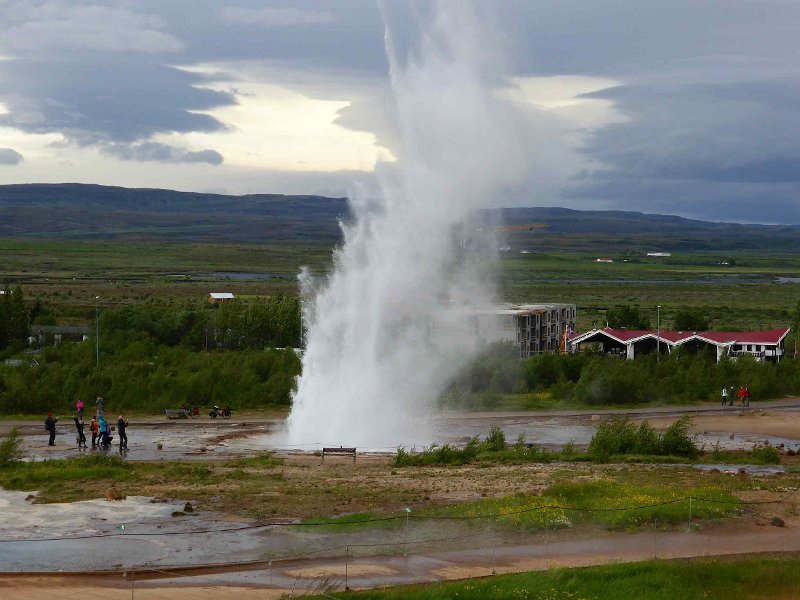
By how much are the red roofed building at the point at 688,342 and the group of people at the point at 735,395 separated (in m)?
11.6

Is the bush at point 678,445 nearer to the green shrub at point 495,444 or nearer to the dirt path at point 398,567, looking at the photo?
the green shrub at point 495,444

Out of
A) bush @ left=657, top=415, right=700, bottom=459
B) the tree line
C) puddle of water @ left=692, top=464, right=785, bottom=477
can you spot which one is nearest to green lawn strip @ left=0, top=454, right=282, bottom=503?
bush @ left=657, top=415, right=700, bottom=459

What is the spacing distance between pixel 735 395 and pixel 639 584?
36504 millimetres

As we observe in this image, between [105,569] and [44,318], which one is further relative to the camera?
[44,318]

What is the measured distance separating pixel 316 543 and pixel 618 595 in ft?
19.9

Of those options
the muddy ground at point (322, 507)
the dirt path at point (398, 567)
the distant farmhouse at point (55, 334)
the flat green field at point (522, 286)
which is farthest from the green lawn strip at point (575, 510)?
the flat green field at point (522, 286)

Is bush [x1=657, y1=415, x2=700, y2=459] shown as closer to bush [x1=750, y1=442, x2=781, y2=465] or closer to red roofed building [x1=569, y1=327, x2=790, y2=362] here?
bush [x1=750, y1=442, x2=781, y2=465]

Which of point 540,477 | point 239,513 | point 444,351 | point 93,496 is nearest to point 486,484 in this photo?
point 540,477

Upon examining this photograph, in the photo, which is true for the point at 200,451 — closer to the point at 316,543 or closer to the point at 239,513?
the point at 239,513

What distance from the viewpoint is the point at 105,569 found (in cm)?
2002

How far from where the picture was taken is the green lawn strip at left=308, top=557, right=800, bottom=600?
18.5 m

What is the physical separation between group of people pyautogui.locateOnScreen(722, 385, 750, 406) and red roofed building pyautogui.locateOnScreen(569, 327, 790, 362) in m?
11.6

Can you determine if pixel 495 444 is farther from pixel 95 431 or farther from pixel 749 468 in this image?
pixel 95 431

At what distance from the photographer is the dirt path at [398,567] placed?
18.8 m
